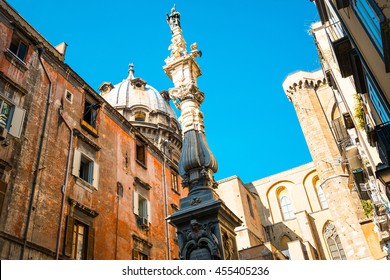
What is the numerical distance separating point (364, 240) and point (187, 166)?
925 inches

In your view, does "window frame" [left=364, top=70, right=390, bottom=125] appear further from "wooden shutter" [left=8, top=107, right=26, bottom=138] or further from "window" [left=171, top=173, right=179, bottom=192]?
"window" [left=171, top=173, right=179, bottom=192]

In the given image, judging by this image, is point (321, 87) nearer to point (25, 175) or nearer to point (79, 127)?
point (79, 127)

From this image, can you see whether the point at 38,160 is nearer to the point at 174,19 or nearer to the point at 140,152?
the point at 174,19

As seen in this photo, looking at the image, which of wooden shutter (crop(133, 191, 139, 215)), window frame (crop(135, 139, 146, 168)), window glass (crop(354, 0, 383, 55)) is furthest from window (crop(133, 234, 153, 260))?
window glass (crop(354, 0, 383, 55))

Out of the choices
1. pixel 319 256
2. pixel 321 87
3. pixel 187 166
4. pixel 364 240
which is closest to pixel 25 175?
pixel 187 166

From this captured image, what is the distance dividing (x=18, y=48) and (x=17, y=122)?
3.42m

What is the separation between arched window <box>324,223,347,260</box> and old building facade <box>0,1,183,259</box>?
65.1ft

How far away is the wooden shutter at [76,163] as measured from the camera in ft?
45.9

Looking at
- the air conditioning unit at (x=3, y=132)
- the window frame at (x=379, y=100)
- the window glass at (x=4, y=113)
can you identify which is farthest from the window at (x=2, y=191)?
the window frame at (x=379, y=100)

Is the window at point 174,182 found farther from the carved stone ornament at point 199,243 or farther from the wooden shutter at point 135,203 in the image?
the carved stone ornament at point 199,243

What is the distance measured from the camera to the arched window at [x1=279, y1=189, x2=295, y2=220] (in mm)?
39031

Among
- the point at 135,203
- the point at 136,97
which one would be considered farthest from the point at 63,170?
the point at 136,97

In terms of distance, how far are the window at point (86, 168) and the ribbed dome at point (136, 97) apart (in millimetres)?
24066

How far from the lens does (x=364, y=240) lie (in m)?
25.0
